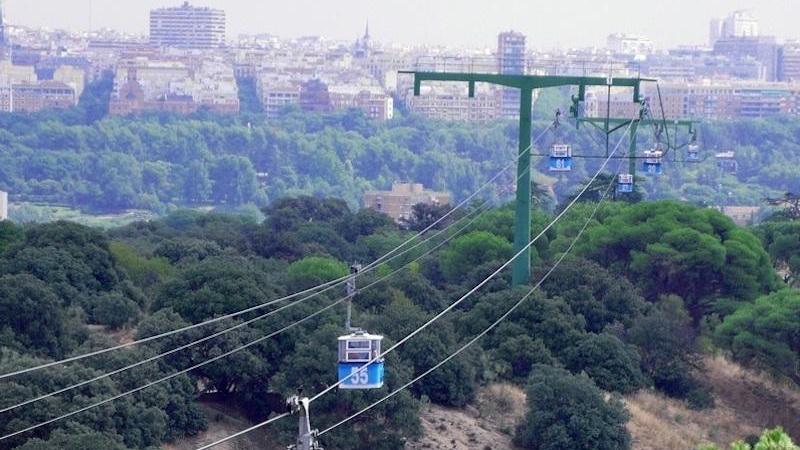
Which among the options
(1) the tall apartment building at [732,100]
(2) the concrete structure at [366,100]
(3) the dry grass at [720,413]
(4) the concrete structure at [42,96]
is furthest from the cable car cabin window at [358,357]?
(4) the concrete structure at [42,96]

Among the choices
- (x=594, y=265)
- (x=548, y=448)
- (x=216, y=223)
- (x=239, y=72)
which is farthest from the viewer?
(x=239, y=72)

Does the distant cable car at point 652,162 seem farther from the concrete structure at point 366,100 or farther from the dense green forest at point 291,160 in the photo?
the concrete structure at point 366,100

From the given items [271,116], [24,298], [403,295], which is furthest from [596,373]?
[271,116]

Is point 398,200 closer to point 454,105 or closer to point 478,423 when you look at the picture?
point 454,105

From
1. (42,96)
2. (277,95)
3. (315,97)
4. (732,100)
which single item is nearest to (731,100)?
(732,100)

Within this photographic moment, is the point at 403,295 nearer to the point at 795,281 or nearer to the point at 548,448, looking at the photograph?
the point at 548,448

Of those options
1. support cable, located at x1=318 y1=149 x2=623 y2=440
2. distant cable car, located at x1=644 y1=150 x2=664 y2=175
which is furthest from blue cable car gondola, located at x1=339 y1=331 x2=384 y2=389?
distant cable car, located at x1=644 y1=150 x2=664 y2=175

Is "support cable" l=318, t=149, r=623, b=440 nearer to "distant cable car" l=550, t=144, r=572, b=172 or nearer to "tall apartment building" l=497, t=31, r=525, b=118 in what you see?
"distant cable car" l=550, t=144, r=572, b=172
